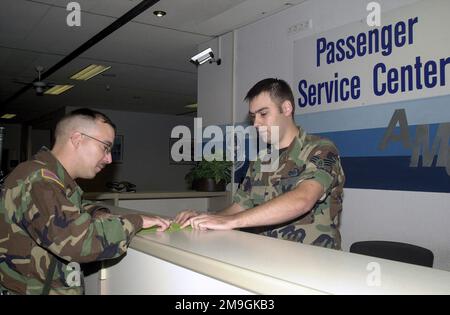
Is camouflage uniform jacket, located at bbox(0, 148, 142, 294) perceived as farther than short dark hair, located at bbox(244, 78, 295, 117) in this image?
No

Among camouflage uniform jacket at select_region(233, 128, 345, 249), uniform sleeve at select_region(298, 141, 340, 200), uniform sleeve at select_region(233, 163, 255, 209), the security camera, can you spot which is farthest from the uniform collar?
the security camera

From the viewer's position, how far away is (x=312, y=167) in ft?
5.48

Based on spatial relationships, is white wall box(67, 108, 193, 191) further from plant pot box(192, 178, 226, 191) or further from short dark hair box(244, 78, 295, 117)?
short dark hair box(244, 78, 295, 117)

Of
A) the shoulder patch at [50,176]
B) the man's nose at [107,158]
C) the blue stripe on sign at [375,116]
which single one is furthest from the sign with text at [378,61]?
the shoulder patch at [50,176]

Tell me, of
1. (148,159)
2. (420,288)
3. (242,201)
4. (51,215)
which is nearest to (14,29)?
(242,201)

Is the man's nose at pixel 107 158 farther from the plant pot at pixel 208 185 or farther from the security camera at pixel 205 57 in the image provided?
the security camera at pixel 205 57

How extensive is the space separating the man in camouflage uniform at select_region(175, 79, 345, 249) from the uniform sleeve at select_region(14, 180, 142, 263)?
415 mm

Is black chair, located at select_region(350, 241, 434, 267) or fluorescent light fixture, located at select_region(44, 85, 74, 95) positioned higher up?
fluorescent light fixture, located at select_region(44, 85, 74, 95)

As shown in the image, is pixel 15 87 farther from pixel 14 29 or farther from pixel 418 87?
pixel 418 87

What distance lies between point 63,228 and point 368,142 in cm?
245

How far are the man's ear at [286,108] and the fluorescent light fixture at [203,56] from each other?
293cm

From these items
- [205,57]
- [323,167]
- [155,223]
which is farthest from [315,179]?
[205,57]

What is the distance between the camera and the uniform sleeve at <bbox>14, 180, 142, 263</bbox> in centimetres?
110
